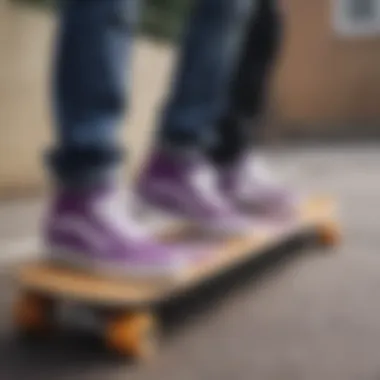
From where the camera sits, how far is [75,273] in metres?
1.07

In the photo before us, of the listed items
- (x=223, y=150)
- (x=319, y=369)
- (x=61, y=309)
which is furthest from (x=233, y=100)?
(x=319, y=369)

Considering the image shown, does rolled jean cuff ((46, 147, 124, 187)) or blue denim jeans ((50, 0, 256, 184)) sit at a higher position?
blue denim jeans ((50, 0, 256, 184))

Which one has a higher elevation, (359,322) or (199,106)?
(199,106)

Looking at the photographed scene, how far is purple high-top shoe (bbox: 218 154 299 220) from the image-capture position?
1563 mm

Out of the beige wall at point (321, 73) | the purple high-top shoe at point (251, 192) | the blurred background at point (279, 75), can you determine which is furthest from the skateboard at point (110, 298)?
the beige wall at point (321, 73)

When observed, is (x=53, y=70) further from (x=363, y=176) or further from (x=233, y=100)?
(x=363, y=176)

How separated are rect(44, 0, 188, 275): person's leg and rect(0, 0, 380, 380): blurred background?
125 millimetres

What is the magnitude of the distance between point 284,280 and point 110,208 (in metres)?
0.41

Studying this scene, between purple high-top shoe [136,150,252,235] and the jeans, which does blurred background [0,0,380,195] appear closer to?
purple high-top shoe [136,150,252,235]

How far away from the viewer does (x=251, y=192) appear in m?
1.58

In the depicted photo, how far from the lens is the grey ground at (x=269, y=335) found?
0.95 metres

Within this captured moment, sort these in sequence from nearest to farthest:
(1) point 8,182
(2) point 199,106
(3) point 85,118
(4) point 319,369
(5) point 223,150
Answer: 1. (4) point 319,369
2. (3) point 85,118
3. (2) point 199,106
4. (5) point 223,150
5. (1) point 8,182

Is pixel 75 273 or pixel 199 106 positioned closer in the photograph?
pixel 75 273

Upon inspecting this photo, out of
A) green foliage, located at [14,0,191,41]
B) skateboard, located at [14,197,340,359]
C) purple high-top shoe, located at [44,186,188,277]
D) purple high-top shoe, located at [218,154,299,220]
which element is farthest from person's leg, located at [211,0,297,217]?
green foliage, located at [14,0,191,41]
